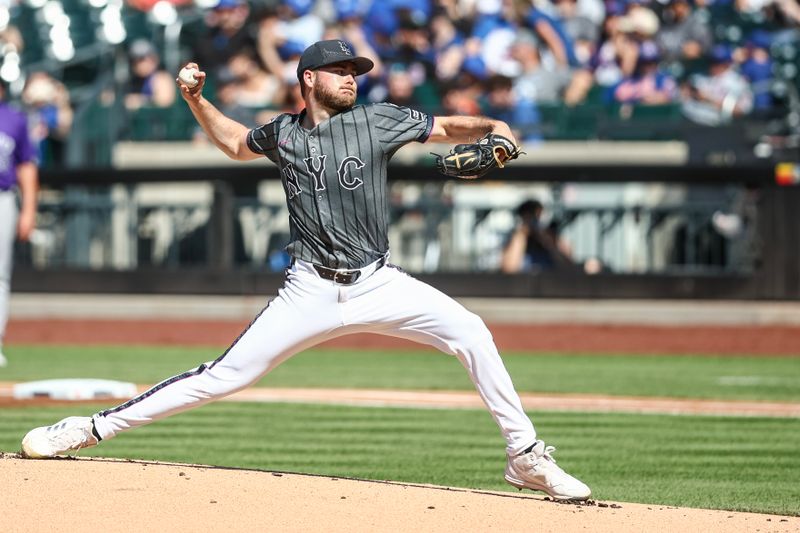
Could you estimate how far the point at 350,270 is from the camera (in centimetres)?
518

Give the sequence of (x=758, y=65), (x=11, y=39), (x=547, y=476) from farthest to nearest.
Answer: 1. (x=11, y=39)
2. (x=758, y=65)
3. (x=547, y=476)

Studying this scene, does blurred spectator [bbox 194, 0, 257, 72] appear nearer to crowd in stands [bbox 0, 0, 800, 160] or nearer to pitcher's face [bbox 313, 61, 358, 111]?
crowd in stands [bbox 0, 0, 800, 160]

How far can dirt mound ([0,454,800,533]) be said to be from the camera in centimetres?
465

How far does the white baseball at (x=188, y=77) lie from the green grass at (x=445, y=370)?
530cm

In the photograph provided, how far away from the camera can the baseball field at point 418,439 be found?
486 cm

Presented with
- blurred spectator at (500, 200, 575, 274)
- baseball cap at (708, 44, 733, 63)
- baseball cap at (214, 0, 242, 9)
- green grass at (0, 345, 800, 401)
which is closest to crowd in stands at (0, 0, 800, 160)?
baseball cap at (708, 44, 733, 63)

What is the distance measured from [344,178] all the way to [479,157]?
527 millimetres

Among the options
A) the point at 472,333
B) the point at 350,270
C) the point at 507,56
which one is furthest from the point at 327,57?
the point at 507,56

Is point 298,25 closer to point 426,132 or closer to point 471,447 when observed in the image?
point 471,447

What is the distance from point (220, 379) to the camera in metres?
5.23

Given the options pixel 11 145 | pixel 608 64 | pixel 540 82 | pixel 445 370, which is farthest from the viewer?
pixel 608 64

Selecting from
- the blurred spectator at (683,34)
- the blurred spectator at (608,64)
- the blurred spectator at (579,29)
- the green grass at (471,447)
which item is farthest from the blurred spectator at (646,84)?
the green grass at (471,447)

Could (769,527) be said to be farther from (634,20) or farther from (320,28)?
(320,28)

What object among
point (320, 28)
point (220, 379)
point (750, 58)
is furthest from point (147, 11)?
point (220, 379)
